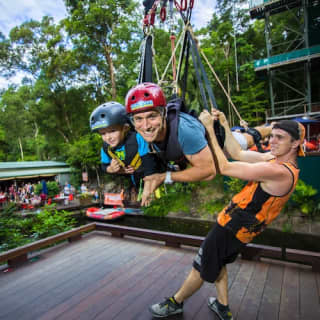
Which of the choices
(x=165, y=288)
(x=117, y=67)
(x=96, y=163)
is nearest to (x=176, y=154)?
(x=165, y=288)

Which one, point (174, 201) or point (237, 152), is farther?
point (174, 201)

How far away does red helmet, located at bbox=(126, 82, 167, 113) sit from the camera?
1.25 meters

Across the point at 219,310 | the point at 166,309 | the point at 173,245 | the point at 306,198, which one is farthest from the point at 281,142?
the point at 306,198

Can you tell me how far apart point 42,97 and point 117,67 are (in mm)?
6457

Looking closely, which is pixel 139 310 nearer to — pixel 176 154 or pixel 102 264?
pixel 102 264

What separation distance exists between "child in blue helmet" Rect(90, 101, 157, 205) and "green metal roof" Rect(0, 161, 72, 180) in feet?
40.4

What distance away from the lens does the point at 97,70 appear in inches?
525

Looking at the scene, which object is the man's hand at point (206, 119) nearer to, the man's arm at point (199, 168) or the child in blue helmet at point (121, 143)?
the man's arm at point (199, 168)

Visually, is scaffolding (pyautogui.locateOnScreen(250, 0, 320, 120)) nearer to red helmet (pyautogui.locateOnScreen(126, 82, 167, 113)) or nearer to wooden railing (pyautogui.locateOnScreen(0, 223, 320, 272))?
wooden railing (pyautogui.locateOnScreen(0, 223, 320, 272))

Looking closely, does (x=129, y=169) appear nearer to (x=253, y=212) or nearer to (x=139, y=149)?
(x=139, y=149)

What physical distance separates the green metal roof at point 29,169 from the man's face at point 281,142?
43.1 feet

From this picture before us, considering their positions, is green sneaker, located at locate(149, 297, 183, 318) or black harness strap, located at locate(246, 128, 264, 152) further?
black harness strap, located at locate(246, 128, 264, 152)

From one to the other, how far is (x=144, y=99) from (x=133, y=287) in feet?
7.92

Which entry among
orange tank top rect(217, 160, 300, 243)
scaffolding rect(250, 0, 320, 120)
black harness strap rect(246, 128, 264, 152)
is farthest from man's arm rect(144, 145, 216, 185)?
scaffolding rect(250, 0, 320, 120)
